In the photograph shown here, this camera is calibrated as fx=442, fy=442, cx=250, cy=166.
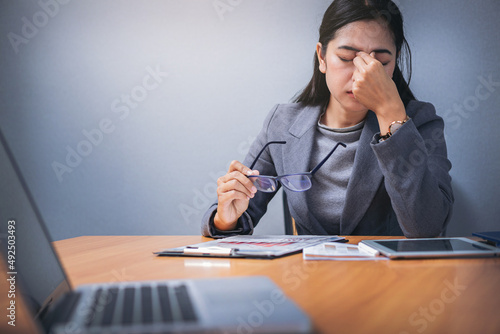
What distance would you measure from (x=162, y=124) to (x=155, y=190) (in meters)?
0.42

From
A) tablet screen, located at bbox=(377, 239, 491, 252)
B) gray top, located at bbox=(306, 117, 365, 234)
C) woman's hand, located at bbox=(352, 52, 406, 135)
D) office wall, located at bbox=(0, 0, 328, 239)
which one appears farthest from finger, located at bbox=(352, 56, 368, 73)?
office wall, located at bbox=(0, 0, 328, 239)

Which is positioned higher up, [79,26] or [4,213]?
[79,26]

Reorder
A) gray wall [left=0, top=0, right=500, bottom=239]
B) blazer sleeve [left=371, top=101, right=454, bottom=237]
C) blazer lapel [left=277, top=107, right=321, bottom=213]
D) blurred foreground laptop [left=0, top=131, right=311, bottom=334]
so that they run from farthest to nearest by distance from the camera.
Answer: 1. gray wall [left=0, top=0, right=500, bottom=239]
2. blazer lapel [left=277, top=107, right=321, bottom=213]
3. blazer sleeve [left=371, top=101, right=454, bottom=237]
4. blurred foreground laptop [left=0, top=131, right=311, bottom=334]

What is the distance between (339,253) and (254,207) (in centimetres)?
65

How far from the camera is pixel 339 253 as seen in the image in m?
0.88

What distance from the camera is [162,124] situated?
110 inches

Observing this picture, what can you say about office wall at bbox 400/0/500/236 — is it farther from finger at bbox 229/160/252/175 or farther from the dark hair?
finger at bbox 229/160/252/175

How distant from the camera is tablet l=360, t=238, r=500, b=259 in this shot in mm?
831

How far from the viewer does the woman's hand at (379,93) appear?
1211 millimetres

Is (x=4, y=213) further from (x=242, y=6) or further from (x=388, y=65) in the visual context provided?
(x=242, y=6)

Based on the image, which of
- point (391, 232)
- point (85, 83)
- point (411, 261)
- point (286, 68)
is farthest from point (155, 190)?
point (411, 261)

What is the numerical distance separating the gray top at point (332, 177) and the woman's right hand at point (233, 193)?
320 millimetres

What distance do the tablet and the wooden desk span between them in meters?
0.02

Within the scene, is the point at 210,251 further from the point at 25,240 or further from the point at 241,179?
the point at 25,240
